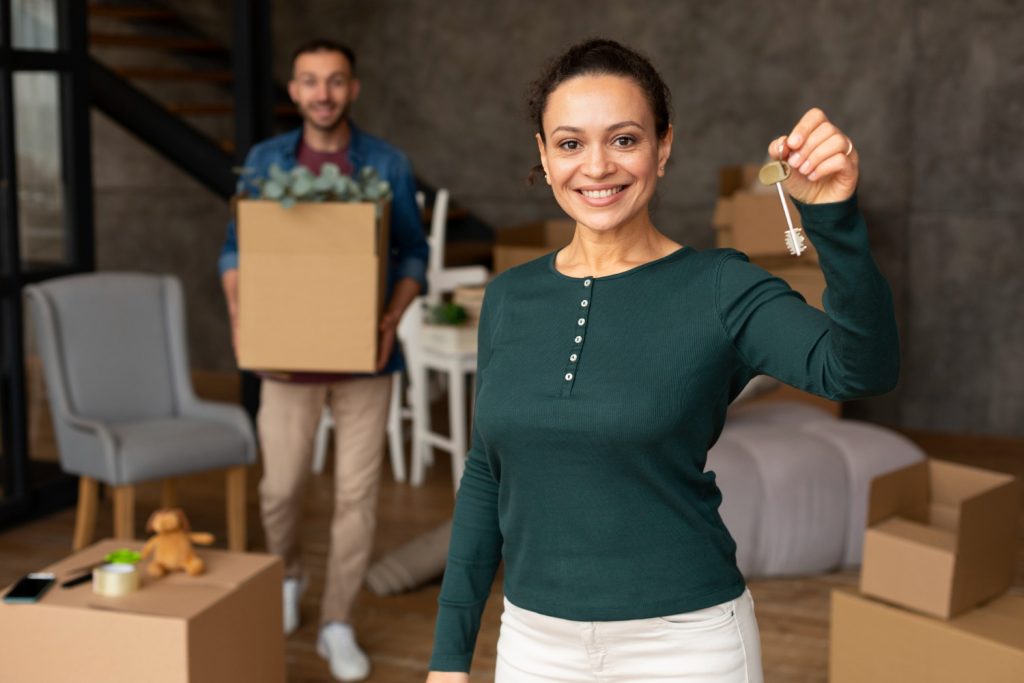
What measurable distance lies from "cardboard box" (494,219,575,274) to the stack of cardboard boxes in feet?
8.82

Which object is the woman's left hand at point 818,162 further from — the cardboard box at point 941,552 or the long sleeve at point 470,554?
the cardboard box at point 941,552

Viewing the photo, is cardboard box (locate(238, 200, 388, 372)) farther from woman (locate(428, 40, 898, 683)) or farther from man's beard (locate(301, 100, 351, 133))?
woman (locate(428, 40, 898, 683))

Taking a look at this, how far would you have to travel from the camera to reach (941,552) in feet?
8.87

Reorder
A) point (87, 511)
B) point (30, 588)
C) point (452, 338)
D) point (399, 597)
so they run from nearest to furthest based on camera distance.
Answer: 1. point (30, 588)
2. point (399, 597)
3. point (87, 511)
4. point (452, 338)

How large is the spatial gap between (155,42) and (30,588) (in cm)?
503

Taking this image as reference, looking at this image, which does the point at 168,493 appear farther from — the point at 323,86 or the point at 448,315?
the point at 323,86

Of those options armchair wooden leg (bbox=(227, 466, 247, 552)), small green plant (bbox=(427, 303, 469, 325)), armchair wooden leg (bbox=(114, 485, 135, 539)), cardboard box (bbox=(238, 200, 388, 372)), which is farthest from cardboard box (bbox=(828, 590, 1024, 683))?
small green plant (bbox=(427, 303, 469, 325))

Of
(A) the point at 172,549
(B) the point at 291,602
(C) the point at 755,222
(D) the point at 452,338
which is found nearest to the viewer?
(A) the point at 172,549

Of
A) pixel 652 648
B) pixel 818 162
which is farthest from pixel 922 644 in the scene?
pixel 818 162

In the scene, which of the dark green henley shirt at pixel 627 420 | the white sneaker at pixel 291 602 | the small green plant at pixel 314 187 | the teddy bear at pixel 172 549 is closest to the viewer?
the dark green henley shirt at pixel 627 420

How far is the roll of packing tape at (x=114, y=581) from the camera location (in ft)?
8.87

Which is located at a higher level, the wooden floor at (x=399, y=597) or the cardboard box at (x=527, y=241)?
the cardboard box at (x=527, y=241)

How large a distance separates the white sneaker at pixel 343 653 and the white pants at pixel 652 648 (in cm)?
186

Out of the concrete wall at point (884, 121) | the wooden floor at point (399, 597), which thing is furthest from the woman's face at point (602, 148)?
the concrete wall at point (884, 121)
